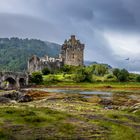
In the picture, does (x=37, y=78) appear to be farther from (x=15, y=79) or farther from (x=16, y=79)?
(x=15, y=79)

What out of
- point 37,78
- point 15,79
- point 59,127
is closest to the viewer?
point 59,127

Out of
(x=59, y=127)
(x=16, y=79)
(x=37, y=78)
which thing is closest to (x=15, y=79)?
(x=16, y=79)

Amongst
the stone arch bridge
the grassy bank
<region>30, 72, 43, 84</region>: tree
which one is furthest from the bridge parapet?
the grassy bank

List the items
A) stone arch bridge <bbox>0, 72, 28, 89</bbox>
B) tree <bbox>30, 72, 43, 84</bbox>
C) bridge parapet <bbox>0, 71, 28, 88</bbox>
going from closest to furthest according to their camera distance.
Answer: bridge parapet <bbox>0, 71, 28, 88</bbox> → stone arch bridge <bbox>0, 72, 28, 89</bbox> → tree <bbox>30, 72, 43, 84</bbox>

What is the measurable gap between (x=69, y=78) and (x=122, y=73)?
23.5 metres

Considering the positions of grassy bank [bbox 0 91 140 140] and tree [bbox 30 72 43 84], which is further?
tree [bbox 30 72 43 84]

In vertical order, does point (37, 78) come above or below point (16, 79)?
above

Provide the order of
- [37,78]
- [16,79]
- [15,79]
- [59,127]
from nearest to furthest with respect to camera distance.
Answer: [59,127] → [15,79] → [16,79] → [37,78]

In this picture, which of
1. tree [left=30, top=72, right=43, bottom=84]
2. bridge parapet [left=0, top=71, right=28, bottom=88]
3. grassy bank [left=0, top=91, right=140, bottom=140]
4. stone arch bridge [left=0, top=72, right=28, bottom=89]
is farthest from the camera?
tree [left=30, top=72, right=43, bottom=84]

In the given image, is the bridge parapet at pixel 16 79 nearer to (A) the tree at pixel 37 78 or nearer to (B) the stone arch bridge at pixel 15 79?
(B) the stone arch bridge at pixel 15 79

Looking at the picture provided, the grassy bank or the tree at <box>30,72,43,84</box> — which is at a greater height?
the tree at <box>30,72,43,84</box>

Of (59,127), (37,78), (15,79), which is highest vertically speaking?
(37,78)

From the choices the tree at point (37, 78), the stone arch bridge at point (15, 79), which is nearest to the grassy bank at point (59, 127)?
the stone arch bridge at point (15, 79)

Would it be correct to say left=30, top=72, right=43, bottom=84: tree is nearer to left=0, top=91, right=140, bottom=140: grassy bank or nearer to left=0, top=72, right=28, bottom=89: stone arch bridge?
left=0, top=72, right=28, bottom=89: stone arch bridge
